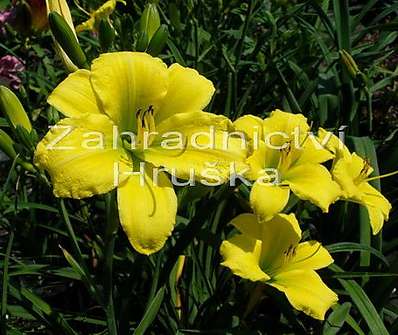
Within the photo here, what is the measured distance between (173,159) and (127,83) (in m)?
0.15

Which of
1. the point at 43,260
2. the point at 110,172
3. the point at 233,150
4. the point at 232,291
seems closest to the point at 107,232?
the point at 110,172

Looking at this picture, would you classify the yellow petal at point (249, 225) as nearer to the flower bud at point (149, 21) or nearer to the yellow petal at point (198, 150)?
the yellow petal at point (198, 150)

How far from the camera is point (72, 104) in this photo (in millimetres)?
1032

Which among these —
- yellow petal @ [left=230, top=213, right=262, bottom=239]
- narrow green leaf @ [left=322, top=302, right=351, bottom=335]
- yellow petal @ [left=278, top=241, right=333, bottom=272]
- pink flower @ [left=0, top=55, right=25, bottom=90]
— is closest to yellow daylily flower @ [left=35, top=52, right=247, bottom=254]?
yellow petal @ [left=230, top=213, right=262, bottom=239]

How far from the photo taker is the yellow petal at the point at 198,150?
1.03 metres

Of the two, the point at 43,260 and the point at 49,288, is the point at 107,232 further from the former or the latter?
the point at 49,288

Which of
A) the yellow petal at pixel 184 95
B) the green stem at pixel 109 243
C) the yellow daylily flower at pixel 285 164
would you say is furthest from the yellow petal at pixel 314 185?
the green stem at pixel 109 243

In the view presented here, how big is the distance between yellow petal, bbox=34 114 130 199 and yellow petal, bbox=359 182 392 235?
0.59 meters

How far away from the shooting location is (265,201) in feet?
3.81

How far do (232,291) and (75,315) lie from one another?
1.35ft

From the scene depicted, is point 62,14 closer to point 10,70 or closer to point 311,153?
point 311,153

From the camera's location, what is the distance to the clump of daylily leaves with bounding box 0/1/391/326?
0.98 metres

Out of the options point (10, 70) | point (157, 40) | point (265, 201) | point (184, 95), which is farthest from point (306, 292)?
point (10, 70)

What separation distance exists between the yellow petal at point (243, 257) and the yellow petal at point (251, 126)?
0.67 ft
